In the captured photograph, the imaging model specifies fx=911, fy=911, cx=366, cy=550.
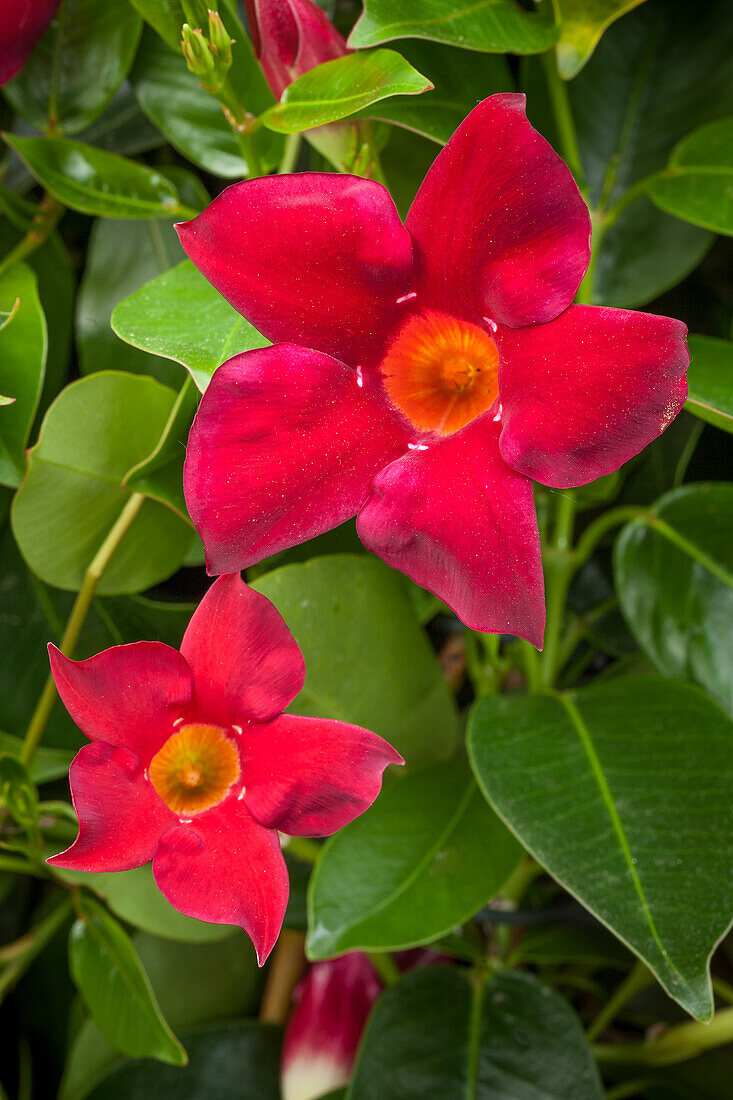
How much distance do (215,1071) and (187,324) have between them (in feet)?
1.95

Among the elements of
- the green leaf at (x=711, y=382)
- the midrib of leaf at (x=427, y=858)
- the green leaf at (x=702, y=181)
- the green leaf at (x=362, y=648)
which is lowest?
the midrib of leaf at (x=427, y=858)

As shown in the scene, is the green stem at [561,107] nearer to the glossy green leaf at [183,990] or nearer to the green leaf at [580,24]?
the green leaf at [580,24]

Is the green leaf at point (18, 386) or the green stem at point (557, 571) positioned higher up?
the green leaf at point (18, 386)

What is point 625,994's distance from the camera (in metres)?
0.75

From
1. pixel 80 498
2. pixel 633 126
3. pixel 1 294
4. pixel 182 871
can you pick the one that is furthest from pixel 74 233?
pixel 182 871

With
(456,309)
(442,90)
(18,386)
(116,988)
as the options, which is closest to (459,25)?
(442,90)

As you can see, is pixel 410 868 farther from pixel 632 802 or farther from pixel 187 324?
pixel 187 324

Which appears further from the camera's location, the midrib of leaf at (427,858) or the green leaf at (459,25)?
the midrib of leaf at (427,858)

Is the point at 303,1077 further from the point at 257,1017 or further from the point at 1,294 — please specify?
the point at 1,294

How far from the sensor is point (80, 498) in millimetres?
490

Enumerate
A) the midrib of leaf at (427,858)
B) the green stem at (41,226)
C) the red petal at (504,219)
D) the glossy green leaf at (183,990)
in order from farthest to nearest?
the glossy green leaf at (183,990), the green stem at (41,226), the midrib of leaf at (427,858), the red petal at (504,219)

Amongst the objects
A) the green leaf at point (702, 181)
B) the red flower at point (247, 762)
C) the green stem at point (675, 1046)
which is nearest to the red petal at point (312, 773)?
the red flower at point (247, 762)

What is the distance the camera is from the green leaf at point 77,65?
1.91ft

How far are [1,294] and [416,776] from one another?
0.39 metres
